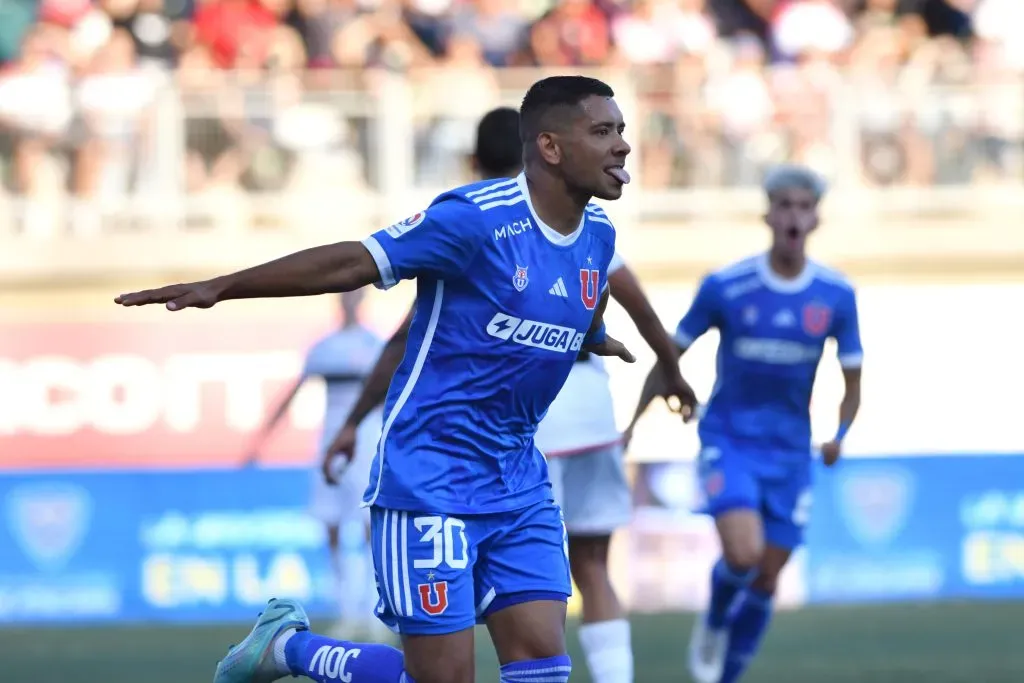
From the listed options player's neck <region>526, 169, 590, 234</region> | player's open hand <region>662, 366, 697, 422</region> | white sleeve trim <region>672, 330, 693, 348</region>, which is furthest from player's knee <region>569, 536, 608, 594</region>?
player's neck <region>526, 169, 590, 234</region>

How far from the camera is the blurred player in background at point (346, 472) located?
10.6 metres

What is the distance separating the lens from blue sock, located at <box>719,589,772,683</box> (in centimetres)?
837

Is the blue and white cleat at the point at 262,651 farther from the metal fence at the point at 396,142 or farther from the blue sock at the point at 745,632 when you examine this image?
the metal fence at the point at 396,142

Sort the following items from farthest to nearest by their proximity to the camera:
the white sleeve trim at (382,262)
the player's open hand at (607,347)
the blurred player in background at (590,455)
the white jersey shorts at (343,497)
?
the white jersey shorts at (343,497)
the blurred player in background at (590,455)
the player's open hand at (607,347)
the white sleeve trim at (382,262)

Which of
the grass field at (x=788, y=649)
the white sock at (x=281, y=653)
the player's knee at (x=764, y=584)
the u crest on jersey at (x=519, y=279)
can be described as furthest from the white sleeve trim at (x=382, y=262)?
the grass field at (x=788, y=649)

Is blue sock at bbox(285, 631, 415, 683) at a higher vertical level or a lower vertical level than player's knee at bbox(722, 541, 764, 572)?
lower

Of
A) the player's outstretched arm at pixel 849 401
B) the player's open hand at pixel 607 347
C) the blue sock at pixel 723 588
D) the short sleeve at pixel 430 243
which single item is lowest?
the blue sock at pixel 723 588

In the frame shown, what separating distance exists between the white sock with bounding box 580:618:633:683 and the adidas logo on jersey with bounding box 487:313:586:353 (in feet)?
6.68

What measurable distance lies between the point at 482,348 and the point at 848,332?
3.69m

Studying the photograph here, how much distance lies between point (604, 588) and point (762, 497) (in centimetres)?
154

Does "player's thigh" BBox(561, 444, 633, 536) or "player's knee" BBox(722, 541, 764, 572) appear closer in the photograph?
"player's thigh" BBox(561, 444, 633, 536)

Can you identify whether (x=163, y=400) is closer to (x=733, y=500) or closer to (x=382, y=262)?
(x=733, y=500)

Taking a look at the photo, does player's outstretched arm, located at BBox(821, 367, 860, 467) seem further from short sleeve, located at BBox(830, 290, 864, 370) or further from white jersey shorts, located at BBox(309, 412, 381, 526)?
white jersey shorts, located at BBox(309, 412, 381, 526)

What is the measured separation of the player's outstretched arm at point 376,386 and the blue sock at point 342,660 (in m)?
0.98
